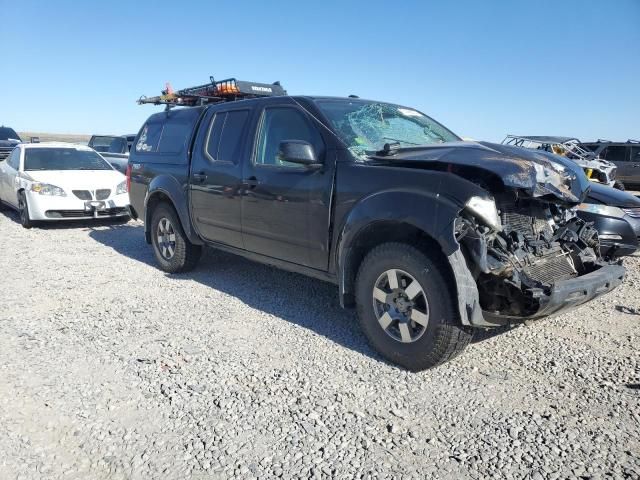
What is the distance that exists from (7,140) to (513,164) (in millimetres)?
24296

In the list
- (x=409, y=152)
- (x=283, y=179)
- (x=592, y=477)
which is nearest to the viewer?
(x=592, y=477)

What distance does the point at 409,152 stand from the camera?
12.6ft

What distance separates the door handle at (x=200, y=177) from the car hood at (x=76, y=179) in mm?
4629

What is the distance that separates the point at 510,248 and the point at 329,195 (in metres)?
1.40

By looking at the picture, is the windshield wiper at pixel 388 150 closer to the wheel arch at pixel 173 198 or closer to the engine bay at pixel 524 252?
the engine bay at pixel 524 252

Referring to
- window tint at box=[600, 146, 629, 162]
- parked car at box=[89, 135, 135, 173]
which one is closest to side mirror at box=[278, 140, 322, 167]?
parked car at box=[89, 135, 135, 173]

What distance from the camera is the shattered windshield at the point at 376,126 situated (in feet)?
13.6

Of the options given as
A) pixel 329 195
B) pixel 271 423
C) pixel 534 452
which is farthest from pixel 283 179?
pixel 534 452

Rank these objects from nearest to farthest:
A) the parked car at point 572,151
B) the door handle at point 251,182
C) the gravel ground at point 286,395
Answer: the gravel ground at point 286,395 < the door handle at point 251,182 < the parked car at point 572,151

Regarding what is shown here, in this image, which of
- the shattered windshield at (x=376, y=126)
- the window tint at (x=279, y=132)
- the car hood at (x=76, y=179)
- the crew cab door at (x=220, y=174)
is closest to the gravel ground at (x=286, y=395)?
the crew cab door at (x=220, y=174)

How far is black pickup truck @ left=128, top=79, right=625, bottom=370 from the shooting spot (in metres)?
3.23

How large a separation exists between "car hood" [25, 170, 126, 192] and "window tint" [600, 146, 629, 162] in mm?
16701

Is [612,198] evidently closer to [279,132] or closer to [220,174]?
[279,132]

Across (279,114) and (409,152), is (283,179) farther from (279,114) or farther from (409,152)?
(409,152)
